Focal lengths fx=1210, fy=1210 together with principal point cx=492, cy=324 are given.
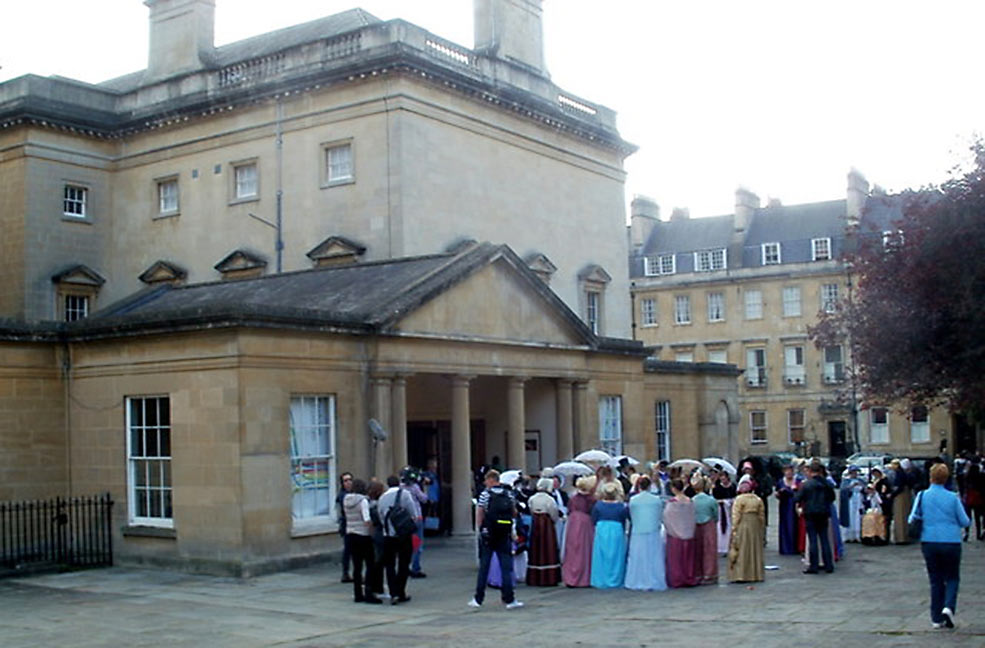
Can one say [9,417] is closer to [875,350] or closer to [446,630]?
[446,630]

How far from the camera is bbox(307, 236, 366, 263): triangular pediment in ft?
110

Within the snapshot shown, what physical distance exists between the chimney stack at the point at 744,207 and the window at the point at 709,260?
69.7 inches

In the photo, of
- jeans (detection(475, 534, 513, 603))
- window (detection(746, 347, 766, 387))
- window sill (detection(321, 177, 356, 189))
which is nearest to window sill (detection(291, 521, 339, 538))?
jeans (detection(475, 534, 513, 603))

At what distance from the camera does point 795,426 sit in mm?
67750

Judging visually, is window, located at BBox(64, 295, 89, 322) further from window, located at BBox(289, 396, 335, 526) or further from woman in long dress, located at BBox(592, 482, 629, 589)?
woman in long dress, located at BBox(592, 482, 629, 589)

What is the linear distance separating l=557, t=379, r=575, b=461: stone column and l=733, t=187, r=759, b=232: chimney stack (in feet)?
148

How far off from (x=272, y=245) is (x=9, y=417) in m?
14.5

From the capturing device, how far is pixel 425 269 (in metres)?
24.6

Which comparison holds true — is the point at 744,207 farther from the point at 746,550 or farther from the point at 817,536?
the point at 746,550

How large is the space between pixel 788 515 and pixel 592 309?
20570 mm

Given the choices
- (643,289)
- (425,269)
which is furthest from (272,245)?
(643,289)

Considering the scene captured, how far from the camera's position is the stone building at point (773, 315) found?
6506 cm

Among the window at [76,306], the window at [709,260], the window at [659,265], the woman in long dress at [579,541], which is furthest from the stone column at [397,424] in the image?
the window at [659,265]

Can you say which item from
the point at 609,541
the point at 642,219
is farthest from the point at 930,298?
the point at 642,219
